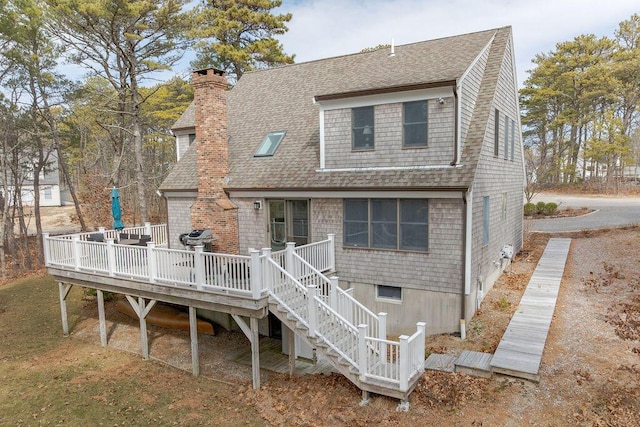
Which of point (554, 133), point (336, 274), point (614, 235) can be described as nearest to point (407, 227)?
point (336, 274)

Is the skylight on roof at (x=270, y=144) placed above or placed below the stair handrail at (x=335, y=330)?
above

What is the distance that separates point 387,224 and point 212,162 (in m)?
5.57

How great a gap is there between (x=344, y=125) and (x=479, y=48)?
4872 millimetres

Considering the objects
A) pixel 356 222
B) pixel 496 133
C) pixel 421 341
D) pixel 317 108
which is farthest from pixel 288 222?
pixel 496 133

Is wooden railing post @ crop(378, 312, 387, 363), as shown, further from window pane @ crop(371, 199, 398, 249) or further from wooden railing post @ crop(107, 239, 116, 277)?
wooden railing post @ crop(107, 239, 116, 277)

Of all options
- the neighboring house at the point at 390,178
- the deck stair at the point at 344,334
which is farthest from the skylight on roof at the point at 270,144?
the deck stair at the point at 344,334

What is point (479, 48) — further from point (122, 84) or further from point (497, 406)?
point (122, 84)

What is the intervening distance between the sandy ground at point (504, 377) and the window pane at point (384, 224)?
267 centimetres

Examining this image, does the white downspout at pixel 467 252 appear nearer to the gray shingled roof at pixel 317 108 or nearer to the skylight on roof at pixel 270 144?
the gray shingled roof at pixel 317 108

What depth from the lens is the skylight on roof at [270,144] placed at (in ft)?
44.0

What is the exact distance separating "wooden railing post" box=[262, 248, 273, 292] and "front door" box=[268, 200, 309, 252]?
3048mm

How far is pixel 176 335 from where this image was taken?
13.0 m

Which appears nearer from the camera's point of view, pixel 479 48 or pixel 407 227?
pixel 407 227

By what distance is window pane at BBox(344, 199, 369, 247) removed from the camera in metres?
11.0
